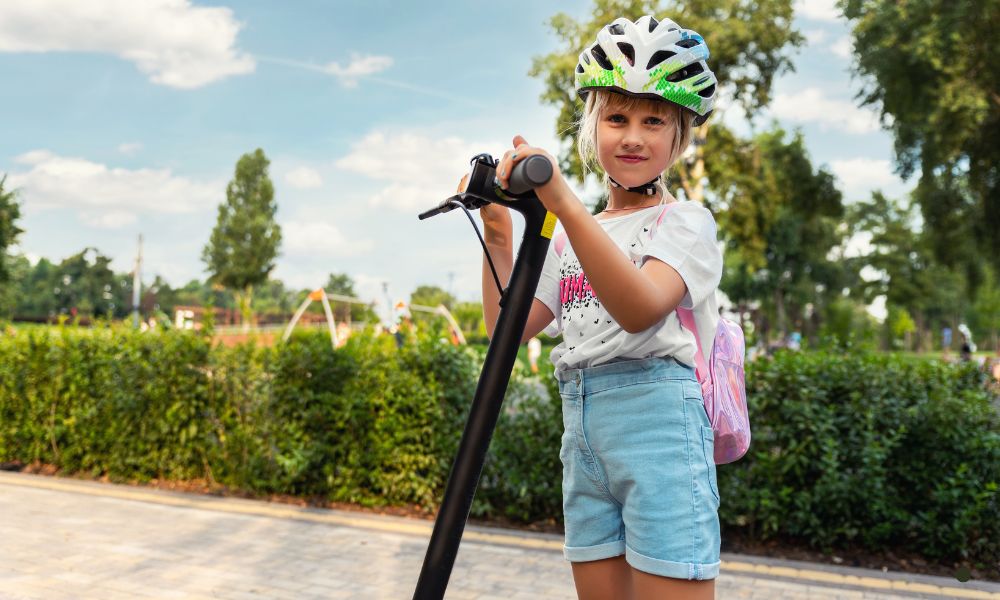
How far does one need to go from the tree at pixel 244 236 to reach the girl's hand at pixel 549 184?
6510cm

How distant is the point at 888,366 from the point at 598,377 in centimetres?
416

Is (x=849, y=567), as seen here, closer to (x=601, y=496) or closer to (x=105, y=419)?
(x=601, y=496)

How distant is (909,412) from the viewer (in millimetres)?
4973

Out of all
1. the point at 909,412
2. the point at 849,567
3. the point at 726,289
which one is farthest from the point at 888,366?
the point at 726,289

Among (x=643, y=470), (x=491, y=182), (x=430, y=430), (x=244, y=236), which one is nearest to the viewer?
(x=491, y=182)

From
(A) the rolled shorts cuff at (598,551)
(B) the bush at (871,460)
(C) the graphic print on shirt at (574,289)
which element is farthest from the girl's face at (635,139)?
(B) the bush at (871,460)

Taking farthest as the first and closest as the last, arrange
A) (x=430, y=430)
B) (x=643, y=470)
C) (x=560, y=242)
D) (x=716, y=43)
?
(x=716, y=43) → (x=430, y=430) → (x=560, y=242) → (x=643, y=470)

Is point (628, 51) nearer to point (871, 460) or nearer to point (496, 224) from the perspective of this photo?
point (496, 224)

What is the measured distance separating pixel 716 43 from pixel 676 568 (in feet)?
86.9

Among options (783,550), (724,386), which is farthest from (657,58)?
(783,550)

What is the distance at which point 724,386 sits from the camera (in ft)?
5.98

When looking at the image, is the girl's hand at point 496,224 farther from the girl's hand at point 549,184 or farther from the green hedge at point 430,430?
the green hedge at point 430,430

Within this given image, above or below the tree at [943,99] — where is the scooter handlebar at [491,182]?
below

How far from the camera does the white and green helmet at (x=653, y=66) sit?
5.75 ft
